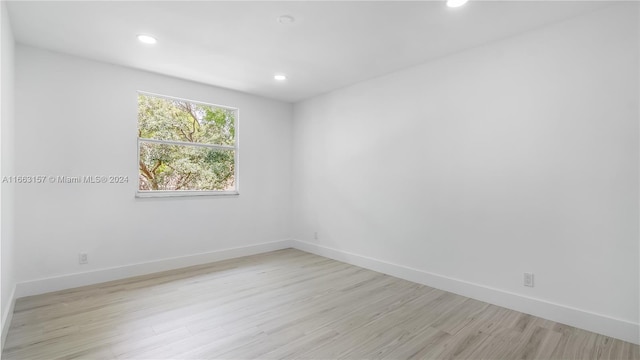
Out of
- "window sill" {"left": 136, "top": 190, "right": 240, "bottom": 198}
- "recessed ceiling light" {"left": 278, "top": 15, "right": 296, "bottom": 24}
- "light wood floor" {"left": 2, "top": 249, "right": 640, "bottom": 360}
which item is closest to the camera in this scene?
"light wood floor" {"left": 2, "top": 249, "right": 640, "bottom": 360}

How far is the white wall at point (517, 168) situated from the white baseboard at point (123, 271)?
175 cm

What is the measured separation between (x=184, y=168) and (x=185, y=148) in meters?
0.27

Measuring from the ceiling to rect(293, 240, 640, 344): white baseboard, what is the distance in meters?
2.40

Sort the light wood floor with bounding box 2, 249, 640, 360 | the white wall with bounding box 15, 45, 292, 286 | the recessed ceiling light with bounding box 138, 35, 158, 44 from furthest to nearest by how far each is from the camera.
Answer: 1. the white wall with bounding box 15, 45, 292, 286
2. the recessed ceiling light with bounding box 138, 35, 158, 44
3. the light wood floor with bounding box 2, 249, 640, 360

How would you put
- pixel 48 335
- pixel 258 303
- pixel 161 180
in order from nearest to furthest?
pixel 48 335
pixel 258 303
pixel 161 180

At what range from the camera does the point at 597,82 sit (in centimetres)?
244

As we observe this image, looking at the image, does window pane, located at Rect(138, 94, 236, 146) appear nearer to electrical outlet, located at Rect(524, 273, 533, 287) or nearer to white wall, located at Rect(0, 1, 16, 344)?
white wall, located at Rect(0, 1, 16, 344)

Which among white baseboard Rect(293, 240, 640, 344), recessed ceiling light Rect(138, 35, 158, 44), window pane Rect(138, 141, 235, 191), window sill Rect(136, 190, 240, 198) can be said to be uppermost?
recessed ceiling light Rect(138, 35, 158, 44)

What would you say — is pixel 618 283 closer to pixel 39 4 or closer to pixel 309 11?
pixel 309 11

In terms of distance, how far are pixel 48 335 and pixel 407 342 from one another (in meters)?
2.67

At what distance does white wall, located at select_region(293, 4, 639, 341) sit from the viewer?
93.0 inches

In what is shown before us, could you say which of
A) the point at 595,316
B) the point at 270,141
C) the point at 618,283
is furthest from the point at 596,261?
the point at 270,141

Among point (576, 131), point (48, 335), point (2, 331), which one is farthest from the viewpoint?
point (576, 131)

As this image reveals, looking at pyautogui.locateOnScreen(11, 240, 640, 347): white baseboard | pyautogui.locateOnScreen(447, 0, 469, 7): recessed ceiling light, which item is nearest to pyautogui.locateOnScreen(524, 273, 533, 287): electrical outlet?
pyautogui.locateOnScreen(11, 240, 640, 347): white baseboard
